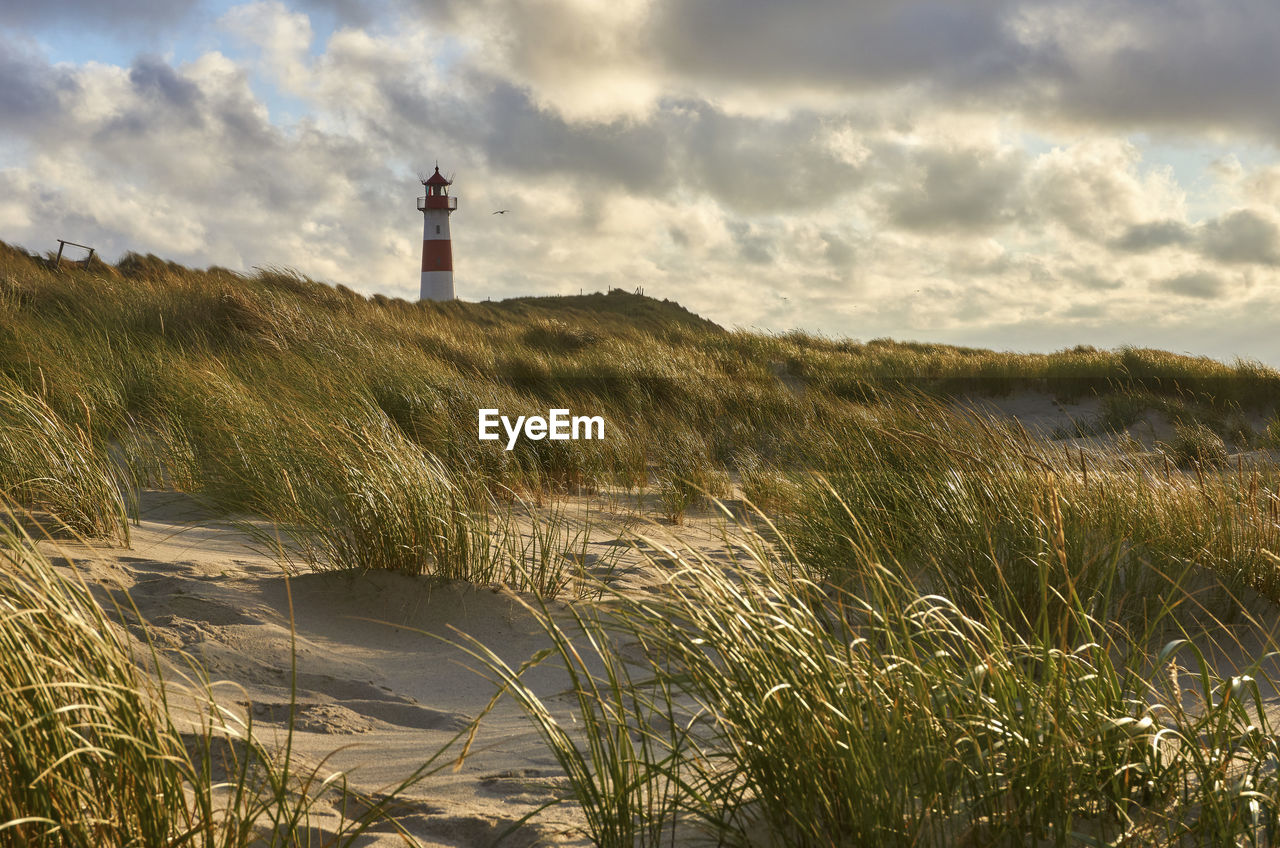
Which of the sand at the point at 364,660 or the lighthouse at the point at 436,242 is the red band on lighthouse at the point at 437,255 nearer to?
the lighthouse at the point at 436,242

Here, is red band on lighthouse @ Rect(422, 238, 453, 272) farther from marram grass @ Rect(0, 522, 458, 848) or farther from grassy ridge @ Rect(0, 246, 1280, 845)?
marram grass @ Rect(0, 522, 458, 848)

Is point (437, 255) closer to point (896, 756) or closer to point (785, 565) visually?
point (785, 565)

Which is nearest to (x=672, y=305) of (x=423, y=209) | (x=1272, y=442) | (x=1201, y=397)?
(x=423, y=209)

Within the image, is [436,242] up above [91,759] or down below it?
above

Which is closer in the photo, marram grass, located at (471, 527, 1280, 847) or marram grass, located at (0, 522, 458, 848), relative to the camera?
marram grass, located at (0, 522, 458, 848)

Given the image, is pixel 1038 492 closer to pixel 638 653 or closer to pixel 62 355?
pixel 638 653

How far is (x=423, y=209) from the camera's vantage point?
38688 mm

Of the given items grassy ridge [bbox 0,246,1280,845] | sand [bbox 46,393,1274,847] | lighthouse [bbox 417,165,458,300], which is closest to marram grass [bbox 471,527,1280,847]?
grassy ridge [bbox 0,246,1280,845]

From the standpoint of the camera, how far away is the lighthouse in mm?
37562

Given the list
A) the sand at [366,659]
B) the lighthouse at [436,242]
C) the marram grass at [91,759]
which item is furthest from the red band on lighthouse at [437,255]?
the marram grass at [91,759]

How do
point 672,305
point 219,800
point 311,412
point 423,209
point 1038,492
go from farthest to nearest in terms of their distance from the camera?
point 672,305, point 423,209, point 311,412, point 1038,492, point 219,800

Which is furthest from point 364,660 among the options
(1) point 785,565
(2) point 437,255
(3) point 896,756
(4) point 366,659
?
(2) point 437,255

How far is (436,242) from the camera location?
125 feet

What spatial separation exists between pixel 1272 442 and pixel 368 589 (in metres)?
10.2
